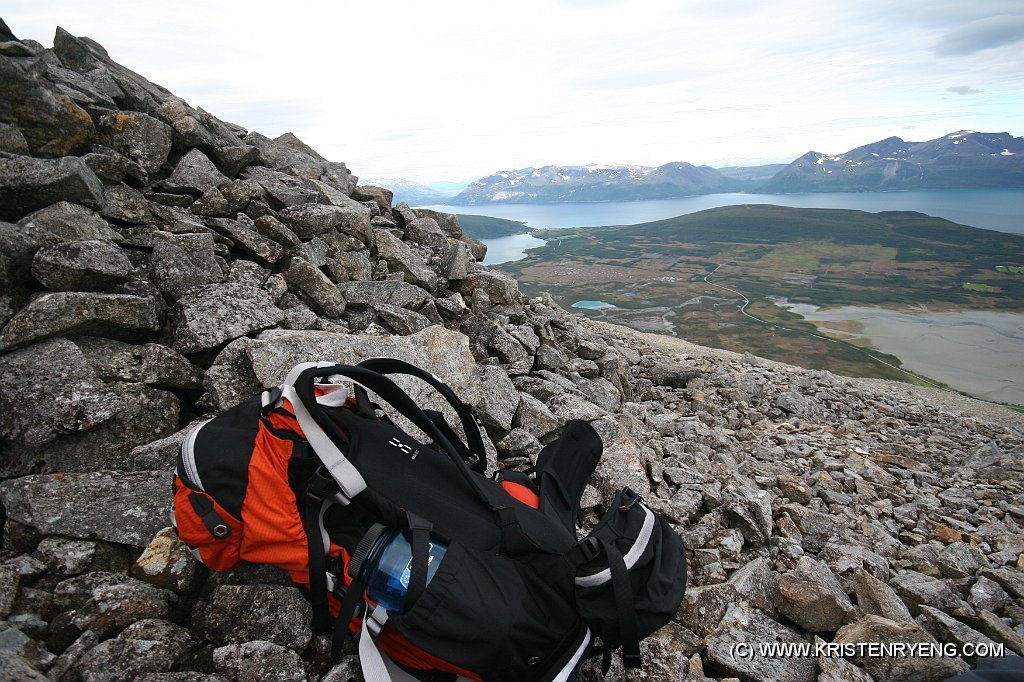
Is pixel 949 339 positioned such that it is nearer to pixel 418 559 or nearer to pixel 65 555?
pixel 418 559

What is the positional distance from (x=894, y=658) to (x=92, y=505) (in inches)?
233

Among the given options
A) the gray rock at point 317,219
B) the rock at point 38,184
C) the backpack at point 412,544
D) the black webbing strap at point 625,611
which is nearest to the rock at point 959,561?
the backpack at point 412,544

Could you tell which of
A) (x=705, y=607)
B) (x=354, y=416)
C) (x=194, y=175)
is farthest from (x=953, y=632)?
(x=194, y=175)

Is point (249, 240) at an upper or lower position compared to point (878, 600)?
upper

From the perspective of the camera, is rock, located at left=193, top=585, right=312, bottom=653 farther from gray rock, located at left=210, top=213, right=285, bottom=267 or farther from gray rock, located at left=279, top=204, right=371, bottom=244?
gray rock, located at left=279, top=204, right=371, bottom=244

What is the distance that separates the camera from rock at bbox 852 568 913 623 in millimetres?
3756

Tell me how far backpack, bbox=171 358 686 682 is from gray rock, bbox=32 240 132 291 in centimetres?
318

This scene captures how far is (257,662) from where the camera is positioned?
272 cm

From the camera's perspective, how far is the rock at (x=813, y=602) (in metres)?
3.70

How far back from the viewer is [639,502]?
3.68 meters

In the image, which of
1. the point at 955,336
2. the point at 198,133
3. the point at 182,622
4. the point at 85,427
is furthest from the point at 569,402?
the point at 955,336

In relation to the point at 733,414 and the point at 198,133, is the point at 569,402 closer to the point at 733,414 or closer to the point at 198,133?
the point at 733,414

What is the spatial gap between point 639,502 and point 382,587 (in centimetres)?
200

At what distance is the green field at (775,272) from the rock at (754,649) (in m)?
72.4
